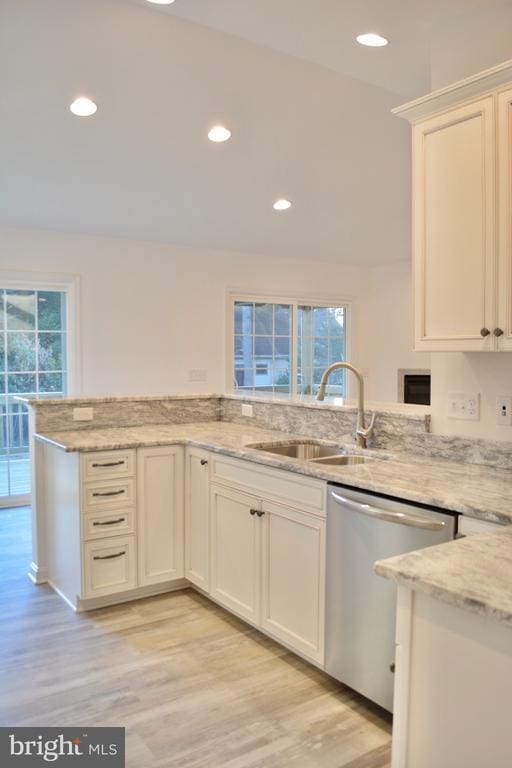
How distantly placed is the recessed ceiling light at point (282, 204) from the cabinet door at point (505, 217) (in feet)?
11.4

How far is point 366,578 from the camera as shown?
218 cm

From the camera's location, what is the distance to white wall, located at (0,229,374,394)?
17.3 ft

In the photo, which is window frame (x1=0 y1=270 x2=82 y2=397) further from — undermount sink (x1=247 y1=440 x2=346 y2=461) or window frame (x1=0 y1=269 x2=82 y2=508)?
undermount sink (x1=247 y1=440 x2=346 y2=461)

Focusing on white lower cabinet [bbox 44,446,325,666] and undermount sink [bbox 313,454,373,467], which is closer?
white lower cabinet [bbox 44,446,325,666]

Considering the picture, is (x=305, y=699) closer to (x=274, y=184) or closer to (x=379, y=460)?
(x=379, y=460)

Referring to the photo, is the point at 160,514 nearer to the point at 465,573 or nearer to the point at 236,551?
the point at 236,551

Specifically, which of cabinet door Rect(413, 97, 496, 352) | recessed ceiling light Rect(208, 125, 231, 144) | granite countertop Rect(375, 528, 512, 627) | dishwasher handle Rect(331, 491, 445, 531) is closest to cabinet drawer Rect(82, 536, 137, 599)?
dishwasher handle Rect(331, 491, 445, 531)

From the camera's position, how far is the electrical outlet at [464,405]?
8.30 ft

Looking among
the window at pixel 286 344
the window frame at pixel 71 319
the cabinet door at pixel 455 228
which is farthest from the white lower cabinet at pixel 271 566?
the window at pixel 286 344

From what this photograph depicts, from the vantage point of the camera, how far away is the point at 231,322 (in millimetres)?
6246

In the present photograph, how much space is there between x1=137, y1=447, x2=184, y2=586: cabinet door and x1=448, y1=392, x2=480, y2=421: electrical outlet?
1.46m

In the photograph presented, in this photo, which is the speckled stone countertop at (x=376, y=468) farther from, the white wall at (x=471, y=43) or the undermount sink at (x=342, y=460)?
the white wall at (x=471, y=43)

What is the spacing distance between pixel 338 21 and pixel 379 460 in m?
1.87

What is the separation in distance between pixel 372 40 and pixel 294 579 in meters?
2.34
